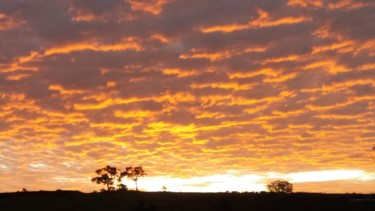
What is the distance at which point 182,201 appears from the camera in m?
68.3

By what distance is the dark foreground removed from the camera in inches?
2422

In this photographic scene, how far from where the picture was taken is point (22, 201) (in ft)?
245

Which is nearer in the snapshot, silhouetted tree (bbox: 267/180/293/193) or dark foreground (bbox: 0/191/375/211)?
dark foreground (bbox: 0/191/375/211)

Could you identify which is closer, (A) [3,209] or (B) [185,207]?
(B) [185,207]

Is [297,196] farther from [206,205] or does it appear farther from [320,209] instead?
[206,205]

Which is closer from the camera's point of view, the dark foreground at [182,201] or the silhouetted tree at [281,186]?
the dark foreground at [182,201]

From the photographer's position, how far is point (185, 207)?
213 ft

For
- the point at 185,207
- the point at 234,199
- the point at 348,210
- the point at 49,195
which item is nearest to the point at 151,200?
the point at 185,207

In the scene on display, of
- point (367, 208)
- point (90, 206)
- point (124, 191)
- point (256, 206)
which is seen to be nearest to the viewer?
point (367, 208)

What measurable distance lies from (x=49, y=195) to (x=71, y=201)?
24.1 feet

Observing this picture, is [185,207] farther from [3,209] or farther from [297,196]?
[3,209]

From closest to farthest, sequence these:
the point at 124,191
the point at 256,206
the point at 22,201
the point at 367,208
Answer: the point at 367,208 < the point at 256,206 < the point at 22,201 < the point at 124,191

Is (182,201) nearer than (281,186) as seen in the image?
Yes

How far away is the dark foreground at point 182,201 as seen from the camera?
61531 mm
